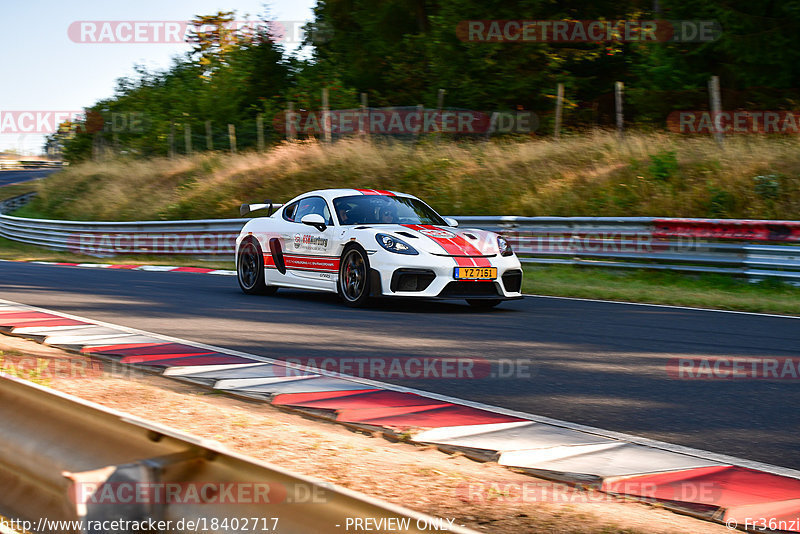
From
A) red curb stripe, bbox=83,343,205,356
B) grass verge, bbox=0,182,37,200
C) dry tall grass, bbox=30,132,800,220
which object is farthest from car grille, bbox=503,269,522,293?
grass verge, bbox=0,182,37,200

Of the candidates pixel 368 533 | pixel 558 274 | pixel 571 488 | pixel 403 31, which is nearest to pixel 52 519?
pixel 368 533

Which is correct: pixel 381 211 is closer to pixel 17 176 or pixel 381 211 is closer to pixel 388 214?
pixel 388 214

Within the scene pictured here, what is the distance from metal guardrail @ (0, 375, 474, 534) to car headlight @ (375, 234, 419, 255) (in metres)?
6.53

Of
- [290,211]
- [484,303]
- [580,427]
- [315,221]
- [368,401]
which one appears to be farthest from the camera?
[290,211]

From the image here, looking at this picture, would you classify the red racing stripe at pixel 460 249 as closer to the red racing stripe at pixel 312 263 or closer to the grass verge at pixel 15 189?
the red racing stripe at pixel 312 263

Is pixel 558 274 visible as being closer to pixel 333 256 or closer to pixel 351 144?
pixel 333 256

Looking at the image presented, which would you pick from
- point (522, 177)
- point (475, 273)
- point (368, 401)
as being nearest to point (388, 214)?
point (475, 273)

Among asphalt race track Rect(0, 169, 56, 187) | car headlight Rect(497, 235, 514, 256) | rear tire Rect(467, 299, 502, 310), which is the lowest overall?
rear tire Rect(467, 299, 502, 310)

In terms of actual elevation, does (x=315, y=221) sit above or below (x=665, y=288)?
above

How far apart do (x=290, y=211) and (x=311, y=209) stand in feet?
1.59

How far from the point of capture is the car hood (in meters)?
9.53

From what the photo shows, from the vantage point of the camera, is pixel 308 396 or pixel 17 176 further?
pixel 17 176

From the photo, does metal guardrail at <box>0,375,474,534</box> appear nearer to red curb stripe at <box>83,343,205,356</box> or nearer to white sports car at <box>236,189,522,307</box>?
red curb stripe at <box>83,343,205,356</box>

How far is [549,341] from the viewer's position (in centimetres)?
754
